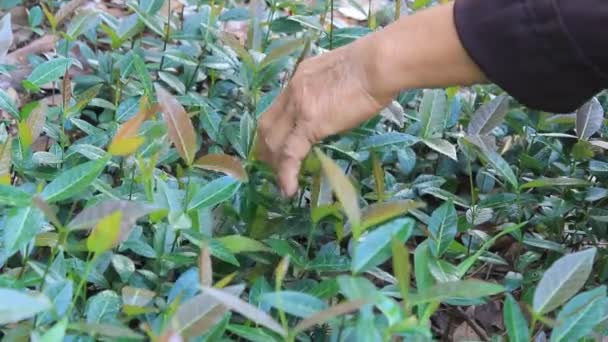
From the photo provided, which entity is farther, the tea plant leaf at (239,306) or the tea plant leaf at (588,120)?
the tea plant leaf at (588,120)

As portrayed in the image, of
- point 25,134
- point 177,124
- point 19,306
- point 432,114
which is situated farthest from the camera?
point 432,114

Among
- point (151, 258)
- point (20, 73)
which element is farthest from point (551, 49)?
point (20, 73)

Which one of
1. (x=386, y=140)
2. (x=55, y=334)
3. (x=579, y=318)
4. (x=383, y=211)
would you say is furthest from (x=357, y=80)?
(x=55, y=334)

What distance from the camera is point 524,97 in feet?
3.91

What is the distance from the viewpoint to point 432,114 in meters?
1.60

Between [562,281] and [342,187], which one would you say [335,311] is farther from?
[562,281]

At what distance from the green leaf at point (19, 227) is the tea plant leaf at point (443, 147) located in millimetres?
699

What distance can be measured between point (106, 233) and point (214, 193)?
316 mm

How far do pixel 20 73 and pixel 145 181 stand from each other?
2.88ft

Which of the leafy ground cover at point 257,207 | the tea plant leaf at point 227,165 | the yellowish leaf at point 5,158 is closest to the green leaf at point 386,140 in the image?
the leafy ground cover at point 257,207

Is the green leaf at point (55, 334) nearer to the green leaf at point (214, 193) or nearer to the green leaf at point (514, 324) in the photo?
the green leaf at point (214, 193)

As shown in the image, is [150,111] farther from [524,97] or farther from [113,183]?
[524,97]

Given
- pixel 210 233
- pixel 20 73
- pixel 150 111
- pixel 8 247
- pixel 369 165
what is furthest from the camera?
pixel 20 73

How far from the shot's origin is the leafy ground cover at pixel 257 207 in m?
1.00
